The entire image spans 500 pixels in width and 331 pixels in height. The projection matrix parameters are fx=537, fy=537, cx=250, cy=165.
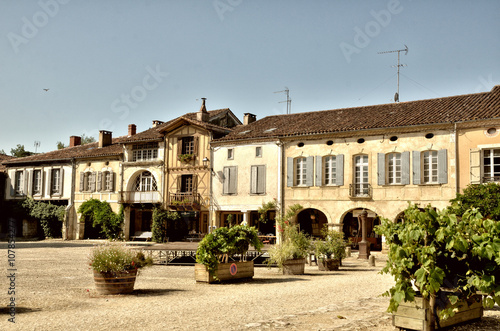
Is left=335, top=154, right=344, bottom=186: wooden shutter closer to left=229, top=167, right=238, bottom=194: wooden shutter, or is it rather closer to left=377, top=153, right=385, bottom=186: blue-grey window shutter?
left=377, top=153, right=385, bottom=186: blue-grey window shutter

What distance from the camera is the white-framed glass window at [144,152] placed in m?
32.6

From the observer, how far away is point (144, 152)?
1304 inches

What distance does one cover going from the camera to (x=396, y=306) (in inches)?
265

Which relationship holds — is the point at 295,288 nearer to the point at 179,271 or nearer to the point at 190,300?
the point at 190,300

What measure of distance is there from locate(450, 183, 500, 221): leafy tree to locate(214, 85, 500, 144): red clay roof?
2.97 metres

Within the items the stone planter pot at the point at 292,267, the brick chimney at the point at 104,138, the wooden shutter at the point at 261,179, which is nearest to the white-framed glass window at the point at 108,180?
the brick chimney at the point at 104,138

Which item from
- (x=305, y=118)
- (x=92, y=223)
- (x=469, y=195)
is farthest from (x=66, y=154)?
(x=469, y=195)

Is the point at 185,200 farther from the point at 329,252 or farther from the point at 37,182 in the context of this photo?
the point at 329,252

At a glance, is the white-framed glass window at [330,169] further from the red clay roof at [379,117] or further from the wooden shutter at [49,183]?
the wooden shutter at [49,183]

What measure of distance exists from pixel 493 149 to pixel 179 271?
13.4 metres

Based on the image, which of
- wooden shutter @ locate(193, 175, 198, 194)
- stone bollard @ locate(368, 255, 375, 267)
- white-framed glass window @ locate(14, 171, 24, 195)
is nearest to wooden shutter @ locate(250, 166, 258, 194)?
wooden shutter @ locate(193, 175, 198, 194)

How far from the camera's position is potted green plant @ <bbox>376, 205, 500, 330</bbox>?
633cm

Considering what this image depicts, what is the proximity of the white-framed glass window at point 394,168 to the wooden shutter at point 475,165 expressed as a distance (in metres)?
3.11

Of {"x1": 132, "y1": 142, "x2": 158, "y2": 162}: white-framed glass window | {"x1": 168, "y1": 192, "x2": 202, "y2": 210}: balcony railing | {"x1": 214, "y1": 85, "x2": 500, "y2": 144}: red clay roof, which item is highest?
{"x1": 214, "y1": 85, "x2": 500, "y2": 144}: red clay roof
